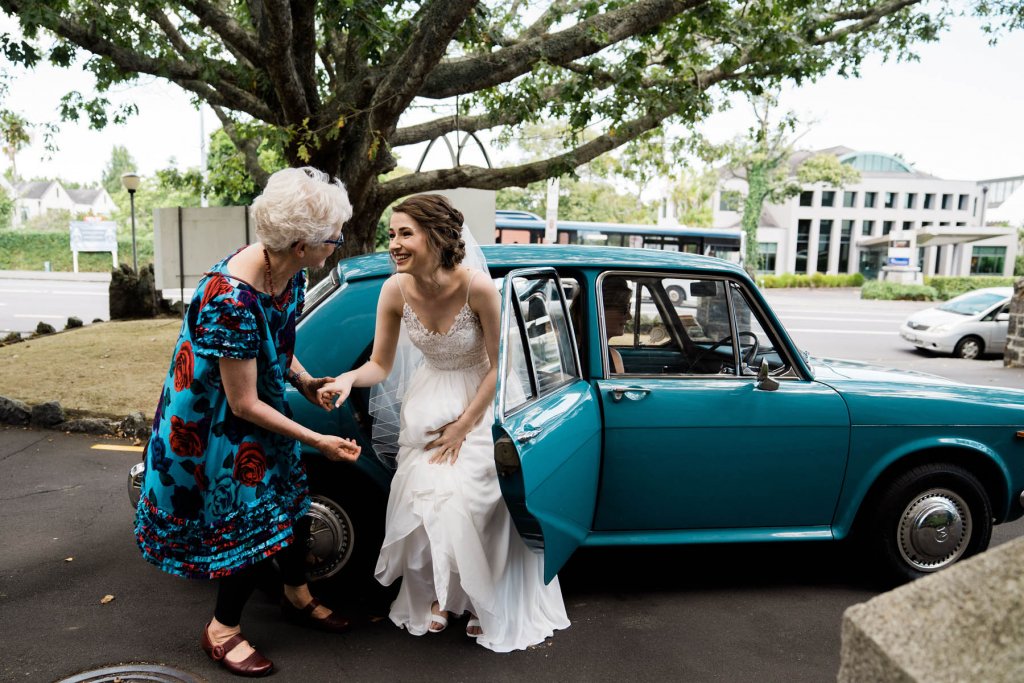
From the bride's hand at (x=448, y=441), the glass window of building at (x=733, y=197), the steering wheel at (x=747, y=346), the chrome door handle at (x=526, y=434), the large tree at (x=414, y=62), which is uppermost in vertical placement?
the glass window of building at (x=733, y=197)

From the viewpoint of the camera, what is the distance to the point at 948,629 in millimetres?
1318

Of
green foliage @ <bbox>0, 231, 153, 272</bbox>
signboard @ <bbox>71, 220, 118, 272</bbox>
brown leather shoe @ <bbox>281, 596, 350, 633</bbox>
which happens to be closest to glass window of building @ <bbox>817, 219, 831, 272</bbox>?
green foliage @ <bbox>0, 231, 153, 272</bbox>

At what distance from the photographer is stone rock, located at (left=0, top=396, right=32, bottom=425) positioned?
726 cm

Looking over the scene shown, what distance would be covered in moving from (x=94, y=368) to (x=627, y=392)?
8606 mm

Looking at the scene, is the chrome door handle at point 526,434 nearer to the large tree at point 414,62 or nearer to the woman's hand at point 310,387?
the woman's hand at point 310,387

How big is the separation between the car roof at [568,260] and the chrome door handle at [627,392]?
62cm

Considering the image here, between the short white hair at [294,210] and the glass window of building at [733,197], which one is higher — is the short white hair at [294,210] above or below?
below

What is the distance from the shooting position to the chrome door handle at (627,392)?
3674 millimetres

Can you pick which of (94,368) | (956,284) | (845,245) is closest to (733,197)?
(845,245)

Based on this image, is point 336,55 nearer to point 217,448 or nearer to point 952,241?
point 217,448

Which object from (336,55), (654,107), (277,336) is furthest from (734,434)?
(336,55)

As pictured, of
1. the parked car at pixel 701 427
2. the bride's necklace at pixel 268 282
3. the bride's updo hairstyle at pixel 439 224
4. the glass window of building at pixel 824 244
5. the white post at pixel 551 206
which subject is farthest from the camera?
the glass window of building at pixel 824 244

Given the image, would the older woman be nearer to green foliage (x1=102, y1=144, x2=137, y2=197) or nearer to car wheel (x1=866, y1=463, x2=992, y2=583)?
car wheel (x1=866, y1=463, x2=992, y2=583)

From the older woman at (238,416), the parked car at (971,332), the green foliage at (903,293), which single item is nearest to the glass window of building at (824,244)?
the green foliage at (903,293)
